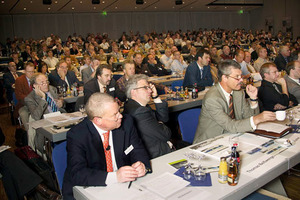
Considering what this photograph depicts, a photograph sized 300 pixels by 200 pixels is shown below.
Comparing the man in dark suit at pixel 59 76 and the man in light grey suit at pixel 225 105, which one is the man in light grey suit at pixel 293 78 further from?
the man in dark suit at pixel 59 76

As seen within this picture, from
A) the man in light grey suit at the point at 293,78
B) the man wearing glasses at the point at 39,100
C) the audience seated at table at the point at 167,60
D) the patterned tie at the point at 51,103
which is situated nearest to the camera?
the man wearing glasses at the point at 39,100

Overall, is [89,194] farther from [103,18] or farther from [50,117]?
[103,18]

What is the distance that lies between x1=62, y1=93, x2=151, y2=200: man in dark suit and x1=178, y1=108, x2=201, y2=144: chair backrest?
934mm

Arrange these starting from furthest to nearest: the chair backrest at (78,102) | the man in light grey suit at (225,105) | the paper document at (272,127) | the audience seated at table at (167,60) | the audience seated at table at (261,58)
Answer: the audience seated at table at (167,60)
the audience seated at table at (261,58)
the chair backrest at (78,102)
the man in light grey suit at (225,105)
the paper document at (272,127)

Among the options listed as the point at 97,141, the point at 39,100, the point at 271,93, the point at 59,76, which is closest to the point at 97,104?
the point at 97,141

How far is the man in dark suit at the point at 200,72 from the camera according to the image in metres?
5.40

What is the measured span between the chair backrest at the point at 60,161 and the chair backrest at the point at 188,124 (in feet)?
4.20

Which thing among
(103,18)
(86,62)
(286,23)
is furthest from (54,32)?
(286,23)

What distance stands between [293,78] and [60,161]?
3.60 metres

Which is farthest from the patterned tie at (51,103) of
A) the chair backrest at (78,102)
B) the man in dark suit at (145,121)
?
the man in dark suit at (145,121)

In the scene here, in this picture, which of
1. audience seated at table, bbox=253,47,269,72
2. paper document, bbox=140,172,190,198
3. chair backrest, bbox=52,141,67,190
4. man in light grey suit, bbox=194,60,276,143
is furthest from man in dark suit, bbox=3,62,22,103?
paper document, bbox=140,172,190,198

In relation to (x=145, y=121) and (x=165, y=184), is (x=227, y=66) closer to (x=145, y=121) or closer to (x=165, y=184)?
(x=145, y=121)

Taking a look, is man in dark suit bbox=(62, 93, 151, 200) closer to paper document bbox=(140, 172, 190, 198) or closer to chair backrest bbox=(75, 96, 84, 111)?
paper document bbox=(140, 172, 190, 198)

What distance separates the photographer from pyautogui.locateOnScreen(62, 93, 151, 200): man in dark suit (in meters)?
1.85
